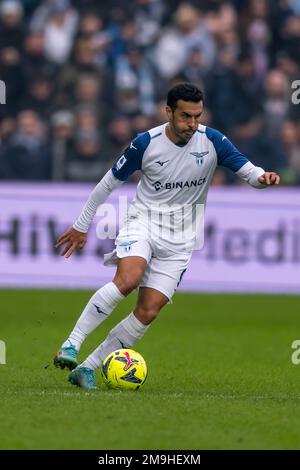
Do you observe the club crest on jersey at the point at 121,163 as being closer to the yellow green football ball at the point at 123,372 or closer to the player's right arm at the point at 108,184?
the player's right arm at the point at 108,184

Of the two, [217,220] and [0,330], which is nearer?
[0,330]

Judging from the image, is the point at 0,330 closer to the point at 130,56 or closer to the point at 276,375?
the point at 276,375

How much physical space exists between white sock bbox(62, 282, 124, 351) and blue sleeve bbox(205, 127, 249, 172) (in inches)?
49.7

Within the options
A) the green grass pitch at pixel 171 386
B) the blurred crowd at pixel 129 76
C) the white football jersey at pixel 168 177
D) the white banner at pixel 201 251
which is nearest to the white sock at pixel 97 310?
the green grass pitch at pixel 171 386

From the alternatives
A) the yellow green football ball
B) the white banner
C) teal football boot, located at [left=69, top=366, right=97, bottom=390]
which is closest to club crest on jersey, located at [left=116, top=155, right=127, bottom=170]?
the yellow green football ball

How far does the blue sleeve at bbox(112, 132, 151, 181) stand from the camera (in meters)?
8.91

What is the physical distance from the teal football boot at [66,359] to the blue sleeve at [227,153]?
1.82 metres

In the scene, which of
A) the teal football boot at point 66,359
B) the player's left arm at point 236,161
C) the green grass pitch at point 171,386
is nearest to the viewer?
the green grass pitch at point 171,386

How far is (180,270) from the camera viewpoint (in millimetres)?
9117

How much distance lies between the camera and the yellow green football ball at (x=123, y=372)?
8625 millimetres

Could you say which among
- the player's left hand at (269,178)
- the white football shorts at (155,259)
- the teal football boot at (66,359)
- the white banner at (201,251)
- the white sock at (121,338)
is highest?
the white banner at (201,251)
